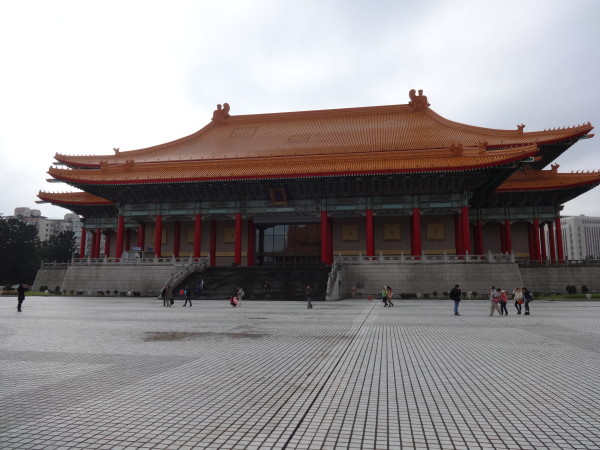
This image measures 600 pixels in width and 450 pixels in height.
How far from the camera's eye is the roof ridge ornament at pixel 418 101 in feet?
135

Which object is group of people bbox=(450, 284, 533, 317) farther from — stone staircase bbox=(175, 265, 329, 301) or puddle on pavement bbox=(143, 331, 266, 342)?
stone staircase bbox=(175, 265, 329, 301)

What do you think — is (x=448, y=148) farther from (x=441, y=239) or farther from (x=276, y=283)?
(x=276, y=283)

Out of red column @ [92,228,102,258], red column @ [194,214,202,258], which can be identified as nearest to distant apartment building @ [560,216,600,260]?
red column @ [194,214,202,258]

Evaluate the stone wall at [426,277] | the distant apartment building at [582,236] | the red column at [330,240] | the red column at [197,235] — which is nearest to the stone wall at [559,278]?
the stone wall at [426,277]

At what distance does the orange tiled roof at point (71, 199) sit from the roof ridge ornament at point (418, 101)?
3137 centimetres

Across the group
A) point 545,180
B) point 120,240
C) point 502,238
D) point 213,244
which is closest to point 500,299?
point 502,238

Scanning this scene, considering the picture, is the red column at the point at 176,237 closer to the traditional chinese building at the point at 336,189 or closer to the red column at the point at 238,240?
the traditional chinese building at the point at 336,189

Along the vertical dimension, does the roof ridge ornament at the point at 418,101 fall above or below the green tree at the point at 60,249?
above

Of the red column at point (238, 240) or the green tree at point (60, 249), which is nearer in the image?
the red column at point (238, 240)

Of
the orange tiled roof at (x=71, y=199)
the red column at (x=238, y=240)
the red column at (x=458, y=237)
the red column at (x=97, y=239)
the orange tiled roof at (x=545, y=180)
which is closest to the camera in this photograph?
the orange tiled roof at (x=545, y=180)

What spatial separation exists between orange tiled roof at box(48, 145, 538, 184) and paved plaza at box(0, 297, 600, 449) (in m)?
21.5

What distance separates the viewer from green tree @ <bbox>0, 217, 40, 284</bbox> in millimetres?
56094

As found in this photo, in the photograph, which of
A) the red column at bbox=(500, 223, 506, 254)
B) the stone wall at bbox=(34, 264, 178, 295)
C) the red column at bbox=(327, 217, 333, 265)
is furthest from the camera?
the red column at bbox=(500, 223, 506, 254)

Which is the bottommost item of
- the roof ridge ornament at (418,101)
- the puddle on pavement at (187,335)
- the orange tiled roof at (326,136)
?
the puddle on pavement at (187,335)
